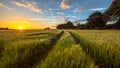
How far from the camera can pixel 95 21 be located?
72.1 m

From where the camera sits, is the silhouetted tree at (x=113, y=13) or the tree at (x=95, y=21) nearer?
the silhouetted tree at (x=113, y=13)

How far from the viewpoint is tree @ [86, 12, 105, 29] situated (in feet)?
235

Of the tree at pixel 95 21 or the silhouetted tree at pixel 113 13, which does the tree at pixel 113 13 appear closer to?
the silhouetted tree at pixel 113 13

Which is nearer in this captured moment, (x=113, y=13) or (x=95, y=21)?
(x=113, y=13)

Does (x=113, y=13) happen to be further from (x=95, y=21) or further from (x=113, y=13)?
(x=95, y=21)

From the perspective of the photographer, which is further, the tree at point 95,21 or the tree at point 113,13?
the tree at point 95,21

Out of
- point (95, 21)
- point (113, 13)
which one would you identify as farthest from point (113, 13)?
point (95, 21)

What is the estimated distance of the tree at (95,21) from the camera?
235 feet

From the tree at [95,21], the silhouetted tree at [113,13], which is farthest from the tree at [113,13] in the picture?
the tree at [95,21]

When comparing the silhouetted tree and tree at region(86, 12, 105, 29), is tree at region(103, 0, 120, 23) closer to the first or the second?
the silhouetted tree

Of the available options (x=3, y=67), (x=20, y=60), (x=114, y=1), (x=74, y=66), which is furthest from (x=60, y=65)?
(x=114, y=1)

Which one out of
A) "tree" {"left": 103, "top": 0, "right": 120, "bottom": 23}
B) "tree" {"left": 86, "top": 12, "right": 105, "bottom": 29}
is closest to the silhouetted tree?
"tree" {"left": 103, "top": 0, "right": 120, "bottom": 23}

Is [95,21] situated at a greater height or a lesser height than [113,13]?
lesser

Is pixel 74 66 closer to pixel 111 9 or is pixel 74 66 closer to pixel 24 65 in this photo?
pixel 24 65
